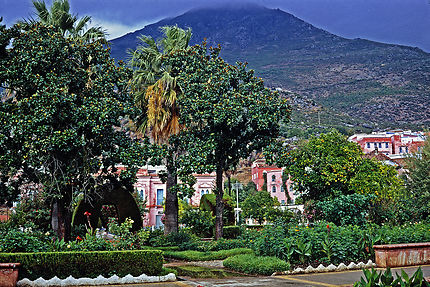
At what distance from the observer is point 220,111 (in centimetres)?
2034

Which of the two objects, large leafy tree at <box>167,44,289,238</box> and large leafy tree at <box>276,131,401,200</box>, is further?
large leafy tree at <box>276,131,401,200</box>

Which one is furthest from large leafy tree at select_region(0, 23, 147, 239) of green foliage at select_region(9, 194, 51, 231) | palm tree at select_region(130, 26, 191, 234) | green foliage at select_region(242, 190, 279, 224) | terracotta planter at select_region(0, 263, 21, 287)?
green foliage at select_region(242, 190, 279, 224)

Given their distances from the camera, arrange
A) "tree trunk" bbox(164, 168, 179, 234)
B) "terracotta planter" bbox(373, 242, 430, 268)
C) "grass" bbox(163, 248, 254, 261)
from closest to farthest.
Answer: "terracotta planter" bbox(373, 242, 430, 268), "grass" bbox(163, 248, 254, 261), "tree trunk" bbox(164, 168, 179, 234)

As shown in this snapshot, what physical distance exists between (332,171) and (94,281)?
16.2 meters

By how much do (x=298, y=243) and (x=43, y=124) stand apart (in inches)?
404

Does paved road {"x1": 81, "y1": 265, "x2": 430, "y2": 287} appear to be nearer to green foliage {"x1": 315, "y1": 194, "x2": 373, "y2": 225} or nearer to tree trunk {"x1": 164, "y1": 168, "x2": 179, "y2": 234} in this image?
green foliage {"x1": 315, "y1": 194, "x2": 373, "y2": 225}

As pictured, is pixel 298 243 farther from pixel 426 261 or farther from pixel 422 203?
pixel 422 203

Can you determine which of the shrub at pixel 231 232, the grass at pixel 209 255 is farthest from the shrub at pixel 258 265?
the shrub at pixel 231 232

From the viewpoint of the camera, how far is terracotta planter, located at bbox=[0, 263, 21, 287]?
10.0 metres

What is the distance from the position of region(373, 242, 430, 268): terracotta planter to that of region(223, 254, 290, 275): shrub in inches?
112

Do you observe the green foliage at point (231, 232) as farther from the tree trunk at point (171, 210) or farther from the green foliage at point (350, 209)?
the green foliage at point (350, 209)

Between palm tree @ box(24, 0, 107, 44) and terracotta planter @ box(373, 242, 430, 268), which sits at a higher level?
palm tree @ box(24, 0, 107, 44)

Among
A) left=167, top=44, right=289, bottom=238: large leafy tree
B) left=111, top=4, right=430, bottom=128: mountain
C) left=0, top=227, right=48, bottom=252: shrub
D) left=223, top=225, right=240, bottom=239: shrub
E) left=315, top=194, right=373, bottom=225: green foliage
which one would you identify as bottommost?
left=223, top=225, right=240, bottom=239: shrub

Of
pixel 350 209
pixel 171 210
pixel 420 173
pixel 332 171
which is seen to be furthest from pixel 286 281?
pixel 420 173
